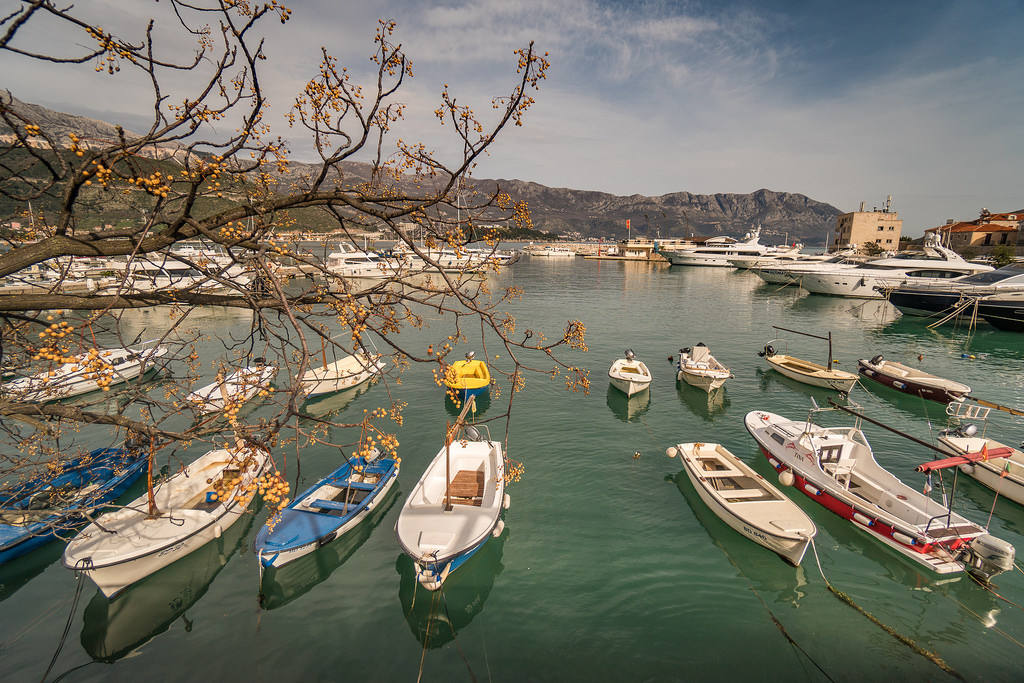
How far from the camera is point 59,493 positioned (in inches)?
456

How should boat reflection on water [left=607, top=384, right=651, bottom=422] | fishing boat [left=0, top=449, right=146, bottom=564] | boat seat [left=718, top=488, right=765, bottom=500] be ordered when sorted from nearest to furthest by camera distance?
fishing boat [left=0, top=449, right=146, bottom=564], boat seat [left=718, top=488, right=765, bottom=500], boat reflection on water [left=607, top=384, right=651, bottom=422]

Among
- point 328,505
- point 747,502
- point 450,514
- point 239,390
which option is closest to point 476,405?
point 328,505

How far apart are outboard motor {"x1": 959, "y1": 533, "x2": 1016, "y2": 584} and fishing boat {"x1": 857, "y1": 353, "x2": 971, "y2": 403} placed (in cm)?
1564

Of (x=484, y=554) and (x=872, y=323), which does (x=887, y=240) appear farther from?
(x=484, y=554)

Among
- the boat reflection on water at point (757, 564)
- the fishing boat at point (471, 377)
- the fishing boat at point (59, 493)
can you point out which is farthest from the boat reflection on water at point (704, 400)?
the fishing boat at point (59, 493)

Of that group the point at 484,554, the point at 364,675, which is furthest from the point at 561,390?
the point at 364,675

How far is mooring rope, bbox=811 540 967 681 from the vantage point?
9195 mm

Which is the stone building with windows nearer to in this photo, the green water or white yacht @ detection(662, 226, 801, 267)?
white yacht @ detection(662, 226, 801, 267)

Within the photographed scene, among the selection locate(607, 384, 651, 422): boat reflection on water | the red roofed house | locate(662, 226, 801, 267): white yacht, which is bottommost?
locate(607, 384, 651, 422): boat reflection on water

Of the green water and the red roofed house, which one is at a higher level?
the red roofed house

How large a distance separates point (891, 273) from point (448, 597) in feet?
247

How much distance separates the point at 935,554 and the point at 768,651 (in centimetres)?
629

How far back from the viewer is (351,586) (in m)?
11.3

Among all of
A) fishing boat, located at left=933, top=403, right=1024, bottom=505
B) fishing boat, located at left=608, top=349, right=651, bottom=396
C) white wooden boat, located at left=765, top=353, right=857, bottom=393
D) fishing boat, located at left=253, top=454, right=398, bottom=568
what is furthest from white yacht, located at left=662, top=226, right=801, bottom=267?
fishing boat, located at left=253, top=454, right=398, bottom=568
